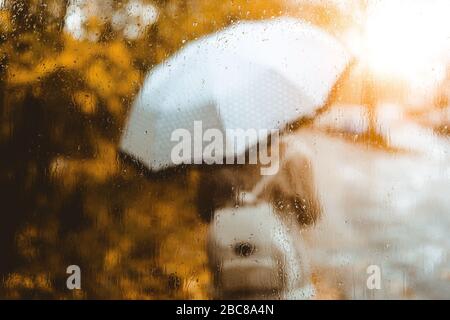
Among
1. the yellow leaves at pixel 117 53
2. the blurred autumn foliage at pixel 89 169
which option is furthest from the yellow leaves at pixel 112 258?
the yellow leaves at pixel 117 53

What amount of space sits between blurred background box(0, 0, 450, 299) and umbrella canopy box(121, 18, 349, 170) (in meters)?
0.04

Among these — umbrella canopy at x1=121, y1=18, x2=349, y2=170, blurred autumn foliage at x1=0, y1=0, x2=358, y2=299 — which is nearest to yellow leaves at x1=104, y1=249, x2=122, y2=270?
blurred autumn foliage at x1=0, y1=0, x2=358, y2=299

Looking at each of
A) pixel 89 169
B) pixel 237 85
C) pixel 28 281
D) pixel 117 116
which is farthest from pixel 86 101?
pixel 28 281

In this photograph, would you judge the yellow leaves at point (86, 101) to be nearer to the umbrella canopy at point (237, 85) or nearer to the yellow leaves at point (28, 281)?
the umbrella canopy at point (237, 85)

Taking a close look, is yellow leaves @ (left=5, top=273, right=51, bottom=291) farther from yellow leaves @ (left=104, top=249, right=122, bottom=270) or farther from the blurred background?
yellow leaves @ (left=104, top=249, right=122, bottom=270)

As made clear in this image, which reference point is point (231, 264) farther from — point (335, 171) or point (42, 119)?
point (42, 119)

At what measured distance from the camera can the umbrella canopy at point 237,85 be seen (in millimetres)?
1649

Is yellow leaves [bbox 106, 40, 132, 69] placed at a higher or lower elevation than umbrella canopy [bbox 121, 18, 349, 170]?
higher

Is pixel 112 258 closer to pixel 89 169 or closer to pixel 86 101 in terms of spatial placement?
pixel 89 169

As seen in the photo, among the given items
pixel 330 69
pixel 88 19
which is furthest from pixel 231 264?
pixel 88 19

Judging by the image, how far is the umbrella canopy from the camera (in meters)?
1.65

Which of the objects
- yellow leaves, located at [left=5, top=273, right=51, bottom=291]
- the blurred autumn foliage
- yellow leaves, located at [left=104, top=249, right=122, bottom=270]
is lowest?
yellow leaves, located at [left=5, top=273, right=51, bottom=291]

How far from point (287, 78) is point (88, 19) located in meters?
0.71

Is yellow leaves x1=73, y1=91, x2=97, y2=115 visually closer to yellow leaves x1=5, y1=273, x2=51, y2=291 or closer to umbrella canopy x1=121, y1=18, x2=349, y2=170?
umbrella canopy x1=121, y1=18, x2=349, y2=170
